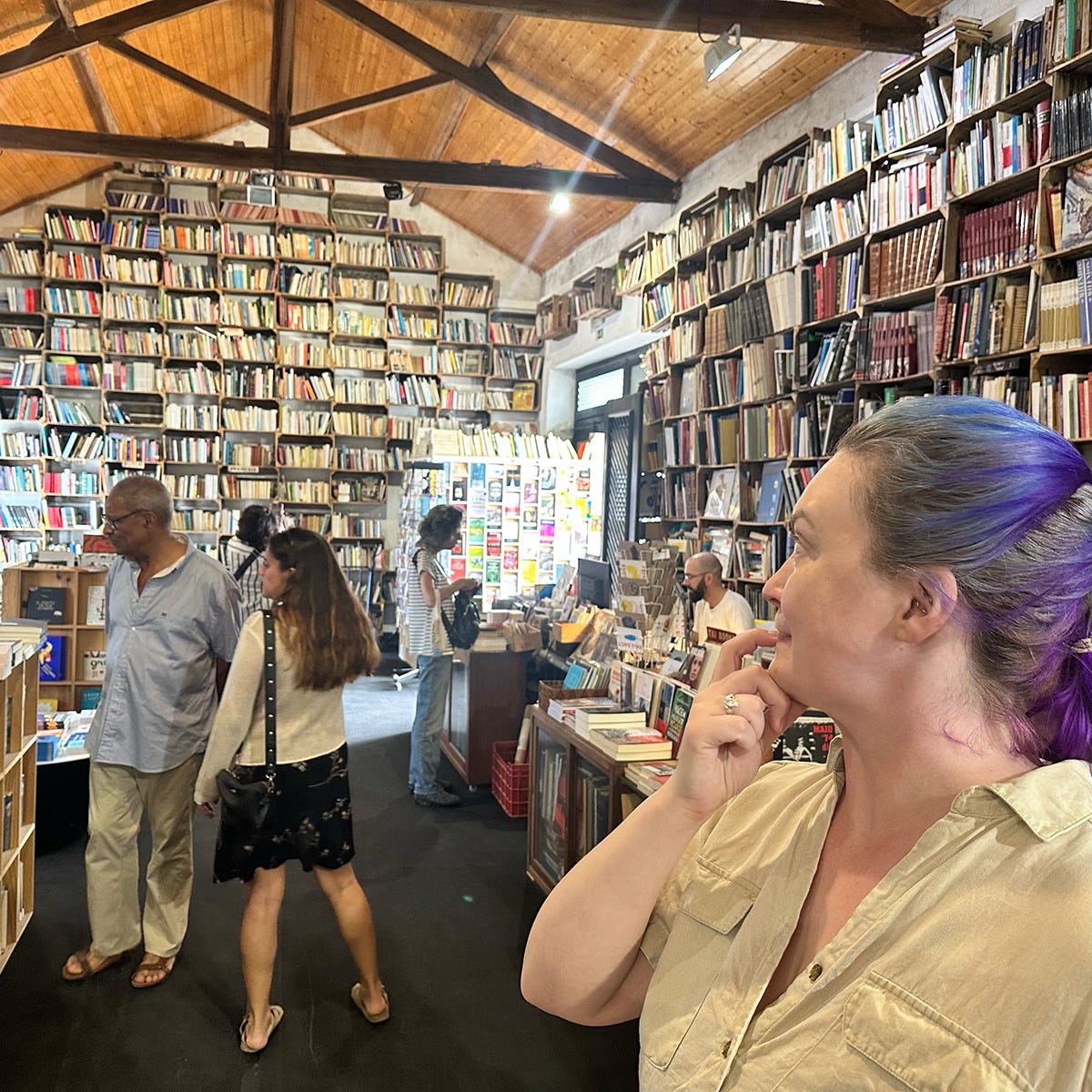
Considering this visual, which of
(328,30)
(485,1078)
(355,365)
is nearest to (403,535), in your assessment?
(355,365)

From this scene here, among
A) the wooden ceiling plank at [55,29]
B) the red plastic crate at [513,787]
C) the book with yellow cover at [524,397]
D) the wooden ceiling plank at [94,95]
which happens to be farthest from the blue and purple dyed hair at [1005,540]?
the book with yellow cover at [524,397]

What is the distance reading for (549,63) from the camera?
714 centimetres

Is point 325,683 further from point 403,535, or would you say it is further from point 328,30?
point 328,30

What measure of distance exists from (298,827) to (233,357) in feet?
26.6

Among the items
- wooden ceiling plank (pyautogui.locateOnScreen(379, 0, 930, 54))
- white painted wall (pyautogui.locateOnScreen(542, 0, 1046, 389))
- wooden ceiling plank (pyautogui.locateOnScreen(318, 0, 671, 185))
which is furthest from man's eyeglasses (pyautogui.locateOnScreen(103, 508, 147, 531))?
wooden ceiling plank (pyautogui.locateOnScreen(318, 0, 671, 185))

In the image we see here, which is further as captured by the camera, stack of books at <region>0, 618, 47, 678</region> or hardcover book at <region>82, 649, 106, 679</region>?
hardcover book at <region>82, 649, 106, 679</region>

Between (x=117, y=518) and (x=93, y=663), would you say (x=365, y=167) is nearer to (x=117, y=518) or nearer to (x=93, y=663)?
(x=93, y=663)

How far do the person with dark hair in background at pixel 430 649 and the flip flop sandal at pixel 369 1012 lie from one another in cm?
211

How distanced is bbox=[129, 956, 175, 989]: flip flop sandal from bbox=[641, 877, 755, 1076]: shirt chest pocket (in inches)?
106

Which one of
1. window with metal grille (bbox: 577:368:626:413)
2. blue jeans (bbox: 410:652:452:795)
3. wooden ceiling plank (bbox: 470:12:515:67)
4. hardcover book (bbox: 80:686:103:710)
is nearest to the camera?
hardcover book (bbox: 80:686:103:710)

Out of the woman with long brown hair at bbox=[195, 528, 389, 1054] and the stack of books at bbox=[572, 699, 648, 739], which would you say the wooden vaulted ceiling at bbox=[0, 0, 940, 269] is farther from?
the stack of books at bbox=[572, 699, 648, 739]

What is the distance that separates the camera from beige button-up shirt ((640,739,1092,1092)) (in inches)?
28.6

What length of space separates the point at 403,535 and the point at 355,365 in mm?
2462

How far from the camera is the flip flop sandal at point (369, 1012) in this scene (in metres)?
2.94
